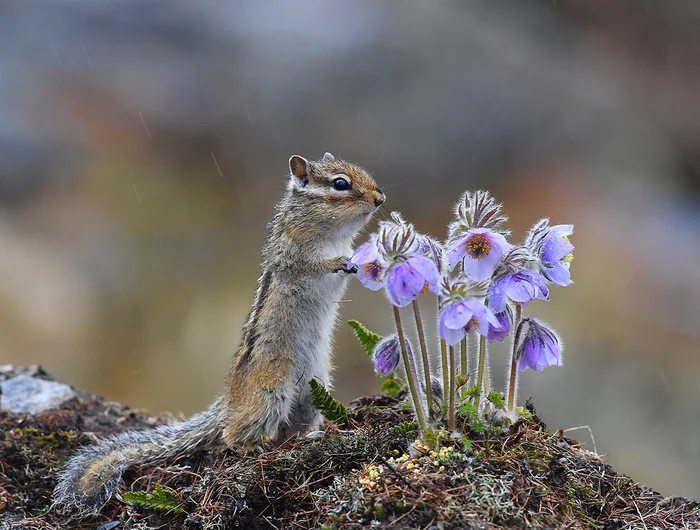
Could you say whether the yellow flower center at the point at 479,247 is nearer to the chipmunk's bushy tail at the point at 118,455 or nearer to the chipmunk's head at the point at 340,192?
the chipmunk's head at the point at 340,192

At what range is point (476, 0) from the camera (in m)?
11.2

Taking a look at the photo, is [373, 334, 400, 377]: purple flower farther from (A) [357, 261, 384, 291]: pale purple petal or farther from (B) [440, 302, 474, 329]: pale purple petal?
(B) [440, 302, 474, 329]: pale purple petal

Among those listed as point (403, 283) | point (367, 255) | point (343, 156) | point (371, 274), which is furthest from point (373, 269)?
point (343, 156)

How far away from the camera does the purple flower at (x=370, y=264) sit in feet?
9.20

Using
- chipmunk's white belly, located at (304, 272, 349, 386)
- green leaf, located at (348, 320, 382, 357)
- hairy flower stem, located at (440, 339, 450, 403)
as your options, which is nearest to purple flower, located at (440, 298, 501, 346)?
hairy flower stem, located at (440, 339, 450, 403)

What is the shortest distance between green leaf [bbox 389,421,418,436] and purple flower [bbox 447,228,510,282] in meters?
0.71

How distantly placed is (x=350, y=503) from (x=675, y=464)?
603 cm

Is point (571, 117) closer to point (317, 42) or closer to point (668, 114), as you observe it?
point (668, 114)

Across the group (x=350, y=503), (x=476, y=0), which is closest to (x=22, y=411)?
(x=350, y=503)

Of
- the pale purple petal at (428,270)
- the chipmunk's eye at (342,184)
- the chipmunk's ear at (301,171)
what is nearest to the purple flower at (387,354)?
the pale purple petal at (428,270)

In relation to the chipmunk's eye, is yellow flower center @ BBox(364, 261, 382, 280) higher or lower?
lower

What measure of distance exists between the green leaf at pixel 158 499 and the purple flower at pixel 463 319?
1449mm

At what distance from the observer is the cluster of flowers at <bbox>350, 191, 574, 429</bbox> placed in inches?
108

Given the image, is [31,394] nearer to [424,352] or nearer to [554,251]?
[424,352]
